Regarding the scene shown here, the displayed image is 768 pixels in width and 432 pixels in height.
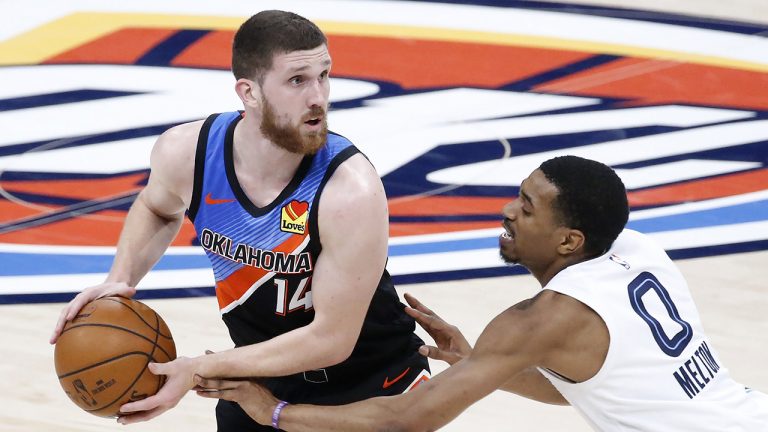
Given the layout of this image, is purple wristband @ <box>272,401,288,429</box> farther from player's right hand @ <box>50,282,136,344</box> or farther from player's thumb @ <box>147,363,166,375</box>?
player's right hand @ <box>50,282,136,344</box>

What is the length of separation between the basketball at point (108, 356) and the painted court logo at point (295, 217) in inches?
23.1

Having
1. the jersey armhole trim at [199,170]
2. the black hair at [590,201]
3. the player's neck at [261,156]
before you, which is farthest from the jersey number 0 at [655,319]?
the jersey armhole trim at [199,170]

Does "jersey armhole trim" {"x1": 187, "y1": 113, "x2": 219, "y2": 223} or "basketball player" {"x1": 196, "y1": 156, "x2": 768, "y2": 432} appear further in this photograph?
"jersey armhole trim" {"x1": 187, "y1": 113, "x2": 219, "y2": 223}

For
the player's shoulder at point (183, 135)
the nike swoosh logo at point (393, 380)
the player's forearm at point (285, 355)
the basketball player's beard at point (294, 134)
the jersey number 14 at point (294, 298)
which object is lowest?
the nike swoosh logo at point (393, 380)

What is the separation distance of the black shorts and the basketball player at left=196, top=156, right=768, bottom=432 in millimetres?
267

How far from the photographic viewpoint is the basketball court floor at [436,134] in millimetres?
6738

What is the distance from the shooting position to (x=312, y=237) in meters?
4.07

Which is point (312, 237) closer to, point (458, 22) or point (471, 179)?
point (471, 179)

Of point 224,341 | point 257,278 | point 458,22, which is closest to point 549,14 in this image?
point 458,22

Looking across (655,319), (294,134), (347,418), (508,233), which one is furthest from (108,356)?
(655,319)

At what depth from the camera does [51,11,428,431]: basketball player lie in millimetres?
4000

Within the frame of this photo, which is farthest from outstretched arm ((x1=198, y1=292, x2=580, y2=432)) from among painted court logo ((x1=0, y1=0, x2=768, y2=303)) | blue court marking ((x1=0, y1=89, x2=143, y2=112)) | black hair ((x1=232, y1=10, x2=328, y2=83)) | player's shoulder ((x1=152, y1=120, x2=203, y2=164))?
blue court marking ((x1=0, y1=89, x2=143, y2=112))

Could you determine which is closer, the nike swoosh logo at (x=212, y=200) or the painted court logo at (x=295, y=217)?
the painted court logo at (x=295, y=217)

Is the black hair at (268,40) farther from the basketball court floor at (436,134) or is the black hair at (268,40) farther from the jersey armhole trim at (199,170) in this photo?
the basketball court floor at (436,134)
